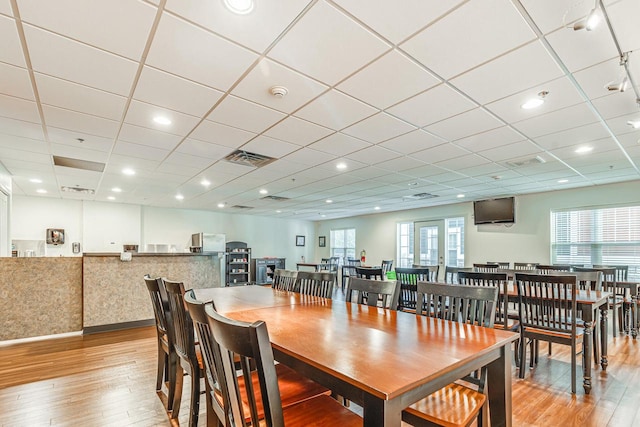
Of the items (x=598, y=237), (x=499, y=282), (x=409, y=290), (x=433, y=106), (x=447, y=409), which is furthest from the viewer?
(x=598, y=237)

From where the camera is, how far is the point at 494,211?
7.24 meters

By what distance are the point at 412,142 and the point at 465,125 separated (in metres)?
0.63

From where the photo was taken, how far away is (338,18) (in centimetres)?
175

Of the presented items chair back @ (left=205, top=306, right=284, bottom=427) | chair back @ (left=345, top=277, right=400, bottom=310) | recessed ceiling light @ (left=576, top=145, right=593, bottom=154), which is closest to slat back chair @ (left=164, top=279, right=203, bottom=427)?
chair back @ (left=205, top=306, right=284, bottom=427)

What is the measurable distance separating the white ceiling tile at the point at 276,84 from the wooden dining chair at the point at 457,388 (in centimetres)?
172

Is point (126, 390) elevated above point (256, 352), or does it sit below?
below

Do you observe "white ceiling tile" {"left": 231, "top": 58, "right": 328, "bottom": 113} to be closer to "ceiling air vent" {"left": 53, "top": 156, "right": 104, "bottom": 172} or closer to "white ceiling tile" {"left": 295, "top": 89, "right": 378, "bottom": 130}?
"white ceiling tile" {"left": 295, "top": 89, "right": 378, "bottom": 130}

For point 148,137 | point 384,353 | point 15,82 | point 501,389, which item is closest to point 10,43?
point 15,82

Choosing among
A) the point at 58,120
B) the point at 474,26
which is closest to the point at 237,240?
the point at 58,120

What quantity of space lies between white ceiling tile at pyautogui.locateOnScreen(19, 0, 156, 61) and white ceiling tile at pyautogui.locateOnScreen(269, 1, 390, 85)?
0.76 m

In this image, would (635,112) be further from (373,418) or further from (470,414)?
(373,418)

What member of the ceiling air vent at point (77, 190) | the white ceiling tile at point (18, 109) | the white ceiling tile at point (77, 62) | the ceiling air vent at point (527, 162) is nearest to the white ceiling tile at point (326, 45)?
the white ceiling tile at point (77, 62)

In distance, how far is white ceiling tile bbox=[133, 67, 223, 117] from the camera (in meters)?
2.34

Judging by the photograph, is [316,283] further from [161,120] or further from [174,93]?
[161,120]
